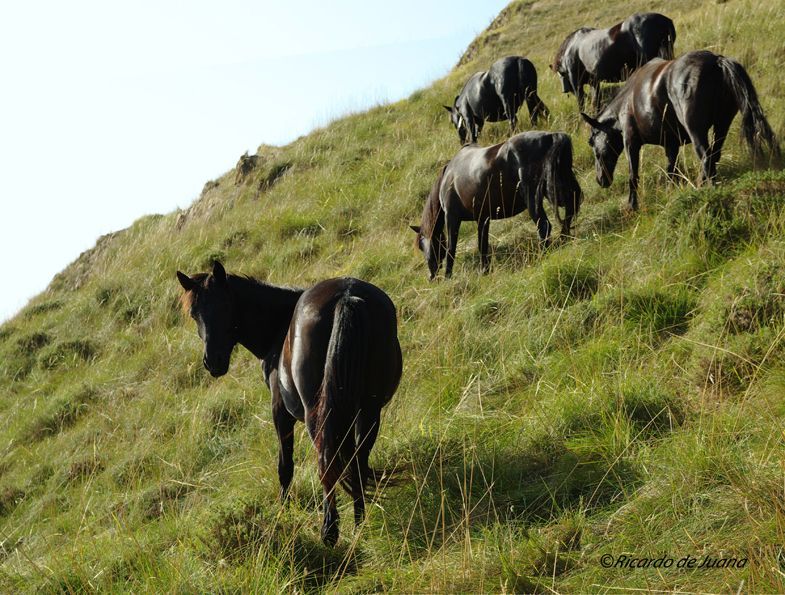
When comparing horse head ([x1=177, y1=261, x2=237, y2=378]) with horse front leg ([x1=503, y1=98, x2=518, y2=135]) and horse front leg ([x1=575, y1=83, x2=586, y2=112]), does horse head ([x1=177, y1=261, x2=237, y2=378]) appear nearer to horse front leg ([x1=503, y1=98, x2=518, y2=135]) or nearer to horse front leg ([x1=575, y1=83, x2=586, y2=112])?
horse front leg ([x1=503, y1=98, x2=518, y2=135])

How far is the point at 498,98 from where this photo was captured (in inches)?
524

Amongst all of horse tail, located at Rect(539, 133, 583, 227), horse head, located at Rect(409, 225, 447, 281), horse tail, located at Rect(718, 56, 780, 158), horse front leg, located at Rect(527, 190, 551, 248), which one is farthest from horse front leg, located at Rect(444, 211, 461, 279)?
horse tail, located at Rect(718, 56, 780, 158)

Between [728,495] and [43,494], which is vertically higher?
[728,495]

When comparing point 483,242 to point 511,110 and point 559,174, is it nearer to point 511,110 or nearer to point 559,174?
point 559,174

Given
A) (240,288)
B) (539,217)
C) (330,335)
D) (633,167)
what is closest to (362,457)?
(330,335)

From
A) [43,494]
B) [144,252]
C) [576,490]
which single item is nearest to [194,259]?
[144,252]

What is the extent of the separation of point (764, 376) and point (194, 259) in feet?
35.4

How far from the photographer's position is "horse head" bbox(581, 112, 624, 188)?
913 centimetres

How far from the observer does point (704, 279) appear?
20.0ft

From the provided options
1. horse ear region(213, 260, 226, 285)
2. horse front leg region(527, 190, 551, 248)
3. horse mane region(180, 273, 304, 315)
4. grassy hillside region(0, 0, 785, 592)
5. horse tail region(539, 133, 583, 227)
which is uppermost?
horse ear region(213, 260, 226, 285)

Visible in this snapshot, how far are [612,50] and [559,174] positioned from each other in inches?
225

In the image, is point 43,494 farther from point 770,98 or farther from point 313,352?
point 770,98

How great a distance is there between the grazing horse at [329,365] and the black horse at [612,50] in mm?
8757

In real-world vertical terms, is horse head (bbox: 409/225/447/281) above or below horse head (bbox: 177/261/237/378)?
below
